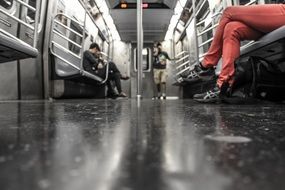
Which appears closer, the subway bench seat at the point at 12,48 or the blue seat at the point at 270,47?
the subway bench seat at the point at 12,48

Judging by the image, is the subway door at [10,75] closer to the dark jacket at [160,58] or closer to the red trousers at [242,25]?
the red trousers at [242,25]

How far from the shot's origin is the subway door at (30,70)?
3420 millimetres

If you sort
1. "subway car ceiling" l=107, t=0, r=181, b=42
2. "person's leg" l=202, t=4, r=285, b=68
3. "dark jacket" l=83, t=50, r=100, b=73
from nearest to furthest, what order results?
1. "person's leg" l=202, t=4, r=285, b=68
2. "dark jacket" l=83, t=50, r=100, b=73
3. "subway car ceiling" l=107, t=0, r=181, b=42

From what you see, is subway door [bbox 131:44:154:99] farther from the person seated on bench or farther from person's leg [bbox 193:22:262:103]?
person's leg [bbox 193:22:262:103]

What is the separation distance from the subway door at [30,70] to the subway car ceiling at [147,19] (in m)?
4.62

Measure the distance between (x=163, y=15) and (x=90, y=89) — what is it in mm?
3786

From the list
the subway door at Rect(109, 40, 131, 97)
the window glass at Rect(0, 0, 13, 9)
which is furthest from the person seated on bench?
the subway door at Rect(109, 40, 131, 97)

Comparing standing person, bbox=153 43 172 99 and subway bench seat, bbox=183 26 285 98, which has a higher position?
standing person, bbox=153 43 172 99

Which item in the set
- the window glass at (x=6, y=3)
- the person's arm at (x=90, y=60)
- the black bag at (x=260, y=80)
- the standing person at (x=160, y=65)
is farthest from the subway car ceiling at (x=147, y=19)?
the black bag at (x=260, y=80)

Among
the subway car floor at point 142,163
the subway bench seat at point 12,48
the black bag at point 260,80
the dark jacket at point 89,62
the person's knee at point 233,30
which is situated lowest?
the subway car floor at point 142,163

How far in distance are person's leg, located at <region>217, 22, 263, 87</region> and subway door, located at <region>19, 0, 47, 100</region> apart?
6.56ft

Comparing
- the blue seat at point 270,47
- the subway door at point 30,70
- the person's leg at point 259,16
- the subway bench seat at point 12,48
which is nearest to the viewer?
the subway bench seat at point 12,48

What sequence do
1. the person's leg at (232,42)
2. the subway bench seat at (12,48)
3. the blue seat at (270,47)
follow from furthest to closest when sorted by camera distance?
the person's leg at (232,42)
the blue seat at (270,47)
the subway bench seat at (12,48)

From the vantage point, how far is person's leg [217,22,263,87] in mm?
2195
